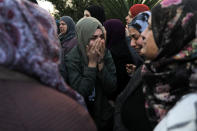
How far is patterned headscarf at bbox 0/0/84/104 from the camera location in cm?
104

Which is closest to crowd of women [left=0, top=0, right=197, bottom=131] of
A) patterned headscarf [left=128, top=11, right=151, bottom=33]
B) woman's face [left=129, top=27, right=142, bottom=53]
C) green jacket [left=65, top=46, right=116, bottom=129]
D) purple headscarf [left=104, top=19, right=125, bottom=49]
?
green jacket [left=65, top=46, right=116, bottom=129]

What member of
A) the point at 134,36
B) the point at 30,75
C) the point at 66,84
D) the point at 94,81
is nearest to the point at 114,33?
the point at 134,36

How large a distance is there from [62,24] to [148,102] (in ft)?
12.0

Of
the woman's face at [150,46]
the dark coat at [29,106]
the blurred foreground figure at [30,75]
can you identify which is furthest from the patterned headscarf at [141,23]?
the dark coat at [29,106]

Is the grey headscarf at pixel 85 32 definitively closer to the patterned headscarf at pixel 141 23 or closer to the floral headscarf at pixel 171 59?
the patterned headscarf at pixel 141 23

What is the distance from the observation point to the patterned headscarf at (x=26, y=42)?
1035 millimetres

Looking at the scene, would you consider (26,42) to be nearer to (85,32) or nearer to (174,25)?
(174,25)

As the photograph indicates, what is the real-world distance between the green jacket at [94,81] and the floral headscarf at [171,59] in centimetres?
70

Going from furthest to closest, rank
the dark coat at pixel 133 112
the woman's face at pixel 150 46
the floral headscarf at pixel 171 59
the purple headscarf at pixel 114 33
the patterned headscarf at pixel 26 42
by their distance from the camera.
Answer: the purple headscarf at pixel 114 33 < the dark coat at pixel 133 112 < the woman's face at pixel 150 46 < the floral headscarf at pixel 171 59 < the patterned headscarf at pixel 26 42

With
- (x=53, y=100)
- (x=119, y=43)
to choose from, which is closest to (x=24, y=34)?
(x=53, y=100)

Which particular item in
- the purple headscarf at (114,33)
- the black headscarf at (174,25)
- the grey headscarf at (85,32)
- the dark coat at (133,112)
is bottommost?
the dark coat at (133,112)

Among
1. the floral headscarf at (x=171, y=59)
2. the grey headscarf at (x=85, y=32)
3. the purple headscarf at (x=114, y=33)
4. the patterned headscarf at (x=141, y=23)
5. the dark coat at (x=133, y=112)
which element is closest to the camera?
the floral headscarf at (x=171, y=59)

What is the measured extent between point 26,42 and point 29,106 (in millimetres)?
335

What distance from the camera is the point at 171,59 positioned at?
129cm
